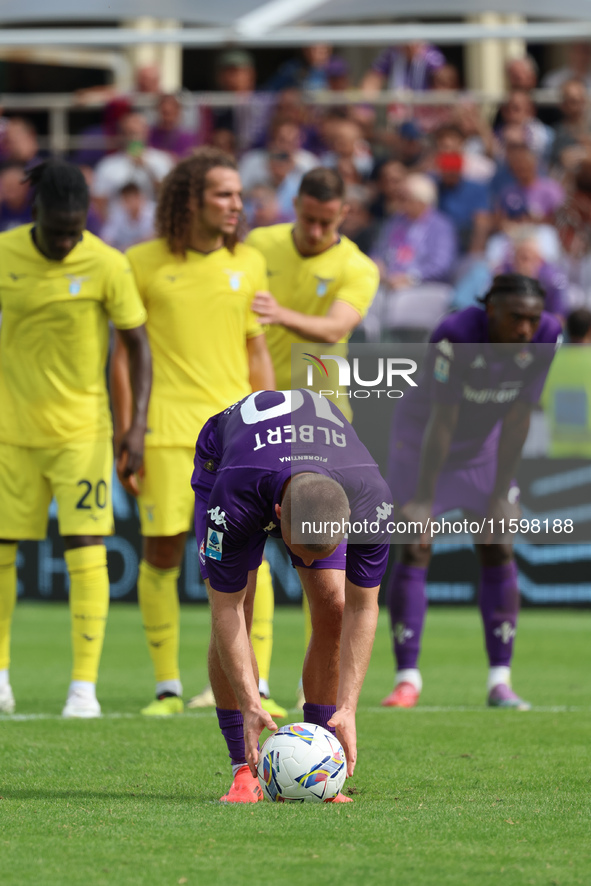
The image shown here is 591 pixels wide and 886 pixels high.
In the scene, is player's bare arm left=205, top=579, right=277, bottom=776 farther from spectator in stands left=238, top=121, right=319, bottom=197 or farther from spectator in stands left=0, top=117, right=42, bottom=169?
spectator in stands left=0, top=117, right=42, bottom=169

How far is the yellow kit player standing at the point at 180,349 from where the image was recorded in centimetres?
715

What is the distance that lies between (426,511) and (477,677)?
1578 millimetres

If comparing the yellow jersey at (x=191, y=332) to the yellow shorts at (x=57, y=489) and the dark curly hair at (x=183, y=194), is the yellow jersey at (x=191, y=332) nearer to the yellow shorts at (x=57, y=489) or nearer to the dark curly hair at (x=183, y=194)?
the dark curly hair at (x=183, y=194)

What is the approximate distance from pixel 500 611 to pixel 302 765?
3.01m

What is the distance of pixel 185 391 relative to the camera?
7.21 m

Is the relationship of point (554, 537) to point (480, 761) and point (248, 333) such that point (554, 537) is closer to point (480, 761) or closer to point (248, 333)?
point (248, 333)

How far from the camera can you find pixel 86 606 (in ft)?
22.9

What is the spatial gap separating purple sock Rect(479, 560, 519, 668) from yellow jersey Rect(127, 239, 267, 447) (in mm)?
1756

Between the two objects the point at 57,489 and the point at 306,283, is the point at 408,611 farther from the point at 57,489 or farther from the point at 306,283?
the point at 57,489

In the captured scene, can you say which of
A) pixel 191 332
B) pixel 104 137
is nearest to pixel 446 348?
pixel 191 332

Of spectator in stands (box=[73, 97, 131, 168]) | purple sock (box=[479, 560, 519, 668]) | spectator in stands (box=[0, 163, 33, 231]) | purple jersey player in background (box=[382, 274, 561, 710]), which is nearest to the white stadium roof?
spectator in stands (box=[73, 97, 131, 168])

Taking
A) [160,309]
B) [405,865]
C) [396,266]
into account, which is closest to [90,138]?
[396,266]

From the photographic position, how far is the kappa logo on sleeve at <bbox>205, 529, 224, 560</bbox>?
4613mm

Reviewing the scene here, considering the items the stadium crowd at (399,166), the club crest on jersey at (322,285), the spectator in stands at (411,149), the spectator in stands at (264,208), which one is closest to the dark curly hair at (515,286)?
the club crest on jersey at (322,285)
